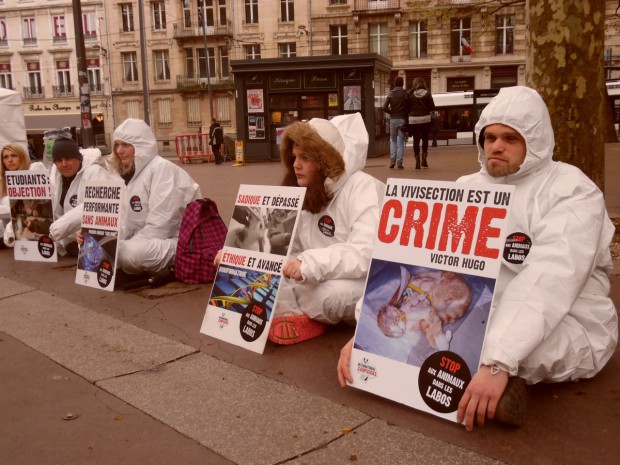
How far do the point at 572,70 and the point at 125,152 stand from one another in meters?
4.25

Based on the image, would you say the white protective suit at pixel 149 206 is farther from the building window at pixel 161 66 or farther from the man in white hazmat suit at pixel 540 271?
the building window at pixel 161 66

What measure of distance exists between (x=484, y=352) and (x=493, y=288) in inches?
11.0

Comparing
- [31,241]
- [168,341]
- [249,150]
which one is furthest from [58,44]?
[168,341]

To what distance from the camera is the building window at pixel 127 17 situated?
4894cm

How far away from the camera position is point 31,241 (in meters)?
7.25

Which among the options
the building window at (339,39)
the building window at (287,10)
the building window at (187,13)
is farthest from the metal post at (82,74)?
the building window at (187,13)

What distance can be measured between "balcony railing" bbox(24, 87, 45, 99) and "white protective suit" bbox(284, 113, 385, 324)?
54220 mm

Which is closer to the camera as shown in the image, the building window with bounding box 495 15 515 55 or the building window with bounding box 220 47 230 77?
the building window with bounding box 495 15 515 55

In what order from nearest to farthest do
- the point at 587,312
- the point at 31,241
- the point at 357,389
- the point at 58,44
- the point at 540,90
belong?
the point at 587,312, the point at 357,389, the point at 540,90, the point at 31,241, the point at 58,44

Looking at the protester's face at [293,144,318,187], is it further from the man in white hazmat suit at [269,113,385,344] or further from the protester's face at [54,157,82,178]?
the protester's face at [54,157,82,178]

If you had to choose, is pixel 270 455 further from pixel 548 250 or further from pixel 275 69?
pixel 275 69

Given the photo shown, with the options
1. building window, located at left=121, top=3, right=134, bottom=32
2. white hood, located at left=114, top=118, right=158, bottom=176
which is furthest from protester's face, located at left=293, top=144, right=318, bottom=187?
building window, located at left=121, top=3, right=134, bottom=32

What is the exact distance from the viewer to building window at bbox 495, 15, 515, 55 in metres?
40.8

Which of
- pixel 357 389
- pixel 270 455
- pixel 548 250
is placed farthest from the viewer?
pixel 357 389
